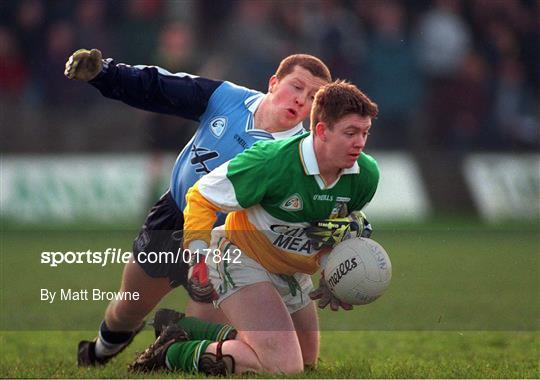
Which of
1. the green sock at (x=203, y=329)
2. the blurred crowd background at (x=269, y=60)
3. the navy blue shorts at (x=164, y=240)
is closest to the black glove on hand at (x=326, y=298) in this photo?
the green sock at (x=203, y=329)

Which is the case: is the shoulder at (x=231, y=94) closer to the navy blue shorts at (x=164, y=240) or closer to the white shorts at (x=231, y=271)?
the navy blue shorts at (x=164, y=240)

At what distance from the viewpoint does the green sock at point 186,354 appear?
5879mm

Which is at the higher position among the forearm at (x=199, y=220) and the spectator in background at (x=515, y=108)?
the forearm at (x=199, y=220)

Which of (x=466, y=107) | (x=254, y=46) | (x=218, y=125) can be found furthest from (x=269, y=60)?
(x=218, y=125)

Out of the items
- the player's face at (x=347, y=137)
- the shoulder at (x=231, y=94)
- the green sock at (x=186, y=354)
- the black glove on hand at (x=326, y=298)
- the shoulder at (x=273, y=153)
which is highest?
the player's face at (x=347, y=137)

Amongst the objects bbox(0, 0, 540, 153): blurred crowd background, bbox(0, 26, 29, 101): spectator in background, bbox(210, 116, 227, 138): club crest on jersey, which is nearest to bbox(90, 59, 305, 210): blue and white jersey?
bbox(210, 116, 227, 138): club crest on jersey

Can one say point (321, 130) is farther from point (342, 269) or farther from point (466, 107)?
point (466, 107)

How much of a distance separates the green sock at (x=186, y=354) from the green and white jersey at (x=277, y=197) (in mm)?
535

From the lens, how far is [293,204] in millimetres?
5766

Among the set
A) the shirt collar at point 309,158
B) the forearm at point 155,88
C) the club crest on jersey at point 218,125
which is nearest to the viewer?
the shirt collar at point 309,158

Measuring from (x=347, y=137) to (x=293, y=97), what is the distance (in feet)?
2.60

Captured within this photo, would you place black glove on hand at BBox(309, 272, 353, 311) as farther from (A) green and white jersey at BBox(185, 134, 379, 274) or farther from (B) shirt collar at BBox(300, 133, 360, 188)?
(B) shirt collar at BBox(300, 133, 360, 188)

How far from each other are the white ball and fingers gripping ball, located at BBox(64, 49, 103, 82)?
5.44ft

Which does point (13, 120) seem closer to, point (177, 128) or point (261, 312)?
point (177, 128)
